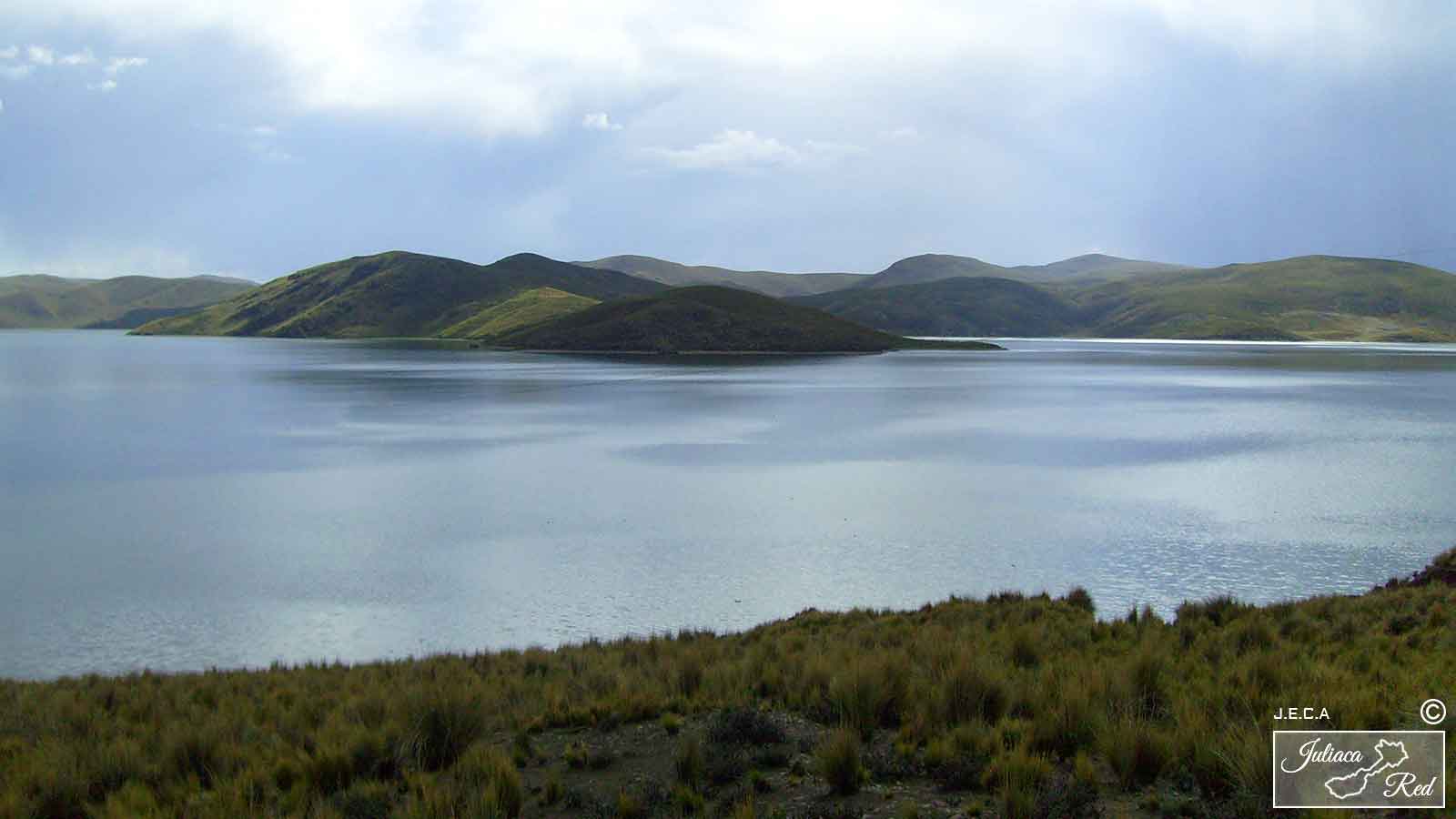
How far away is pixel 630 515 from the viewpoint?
21.8m

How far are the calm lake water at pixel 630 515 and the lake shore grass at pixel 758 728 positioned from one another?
4.55 m

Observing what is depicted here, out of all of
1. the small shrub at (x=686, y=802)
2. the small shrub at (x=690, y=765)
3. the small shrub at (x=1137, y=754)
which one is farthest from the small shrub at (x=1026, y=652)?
the small shrub at (x=686, y=802)

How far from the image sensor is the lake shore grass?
537cm

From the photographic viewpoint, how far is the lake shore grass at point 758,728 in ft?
17.6

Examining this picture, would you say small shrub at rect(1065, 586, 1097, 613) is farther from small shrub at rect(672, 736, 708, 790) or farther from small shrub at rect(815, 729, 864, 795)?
small shrub at rect(672, 736, 708, 790)

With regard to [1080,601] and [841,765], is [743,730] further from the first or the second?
[1080,601]

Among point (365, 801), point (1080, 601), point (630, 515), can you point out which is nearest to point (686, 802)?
point (365, 801)

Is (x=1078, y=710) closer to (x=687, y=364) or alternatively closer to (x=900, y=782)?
(x=900, y=782)

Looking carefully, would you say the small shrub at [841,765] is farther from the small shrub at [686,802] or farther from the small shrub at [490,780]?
the small shrub at [490,780]

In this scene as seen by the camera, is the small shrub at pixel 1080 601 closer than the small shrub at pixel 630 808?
No

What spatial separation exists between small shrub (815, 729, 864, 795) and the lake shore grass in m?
0.02

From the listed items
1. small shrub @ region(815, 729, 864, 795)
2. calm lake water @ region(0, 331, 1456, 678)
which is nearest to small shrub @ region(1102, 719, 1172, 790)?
small shrub @ region(815, 729, 864, 795)

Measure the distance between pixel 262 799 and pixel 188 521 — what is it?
700 inches

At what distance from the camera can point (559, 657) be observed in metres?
9.91
